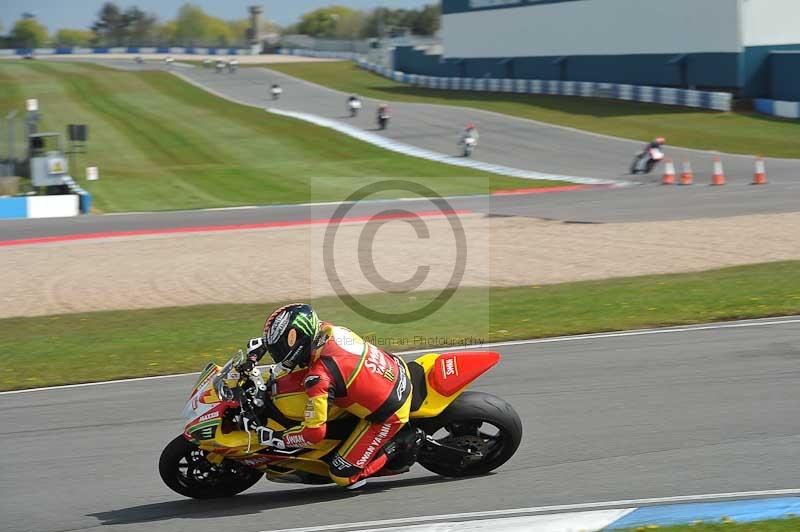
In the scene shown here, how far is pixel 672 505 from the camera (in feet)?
23.0

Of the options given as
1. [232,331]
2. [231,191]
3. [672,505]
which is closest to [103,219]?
[231,191]

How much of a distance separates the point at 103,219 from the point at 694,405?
26014 millimetres

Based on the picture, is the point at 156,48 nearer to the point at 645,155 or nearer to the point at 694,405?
the point at 645,155

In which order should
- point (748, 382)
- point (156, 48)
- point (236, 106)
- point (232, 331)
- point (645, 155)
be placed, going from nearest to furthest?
1. point (748, 382)
2. point (232, 331)
3. point (645, 155)
4. point (236, 106)
5. point (156, 48)

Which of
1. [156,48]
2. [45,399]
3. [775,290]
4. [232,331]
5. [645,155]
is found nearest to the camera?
[45,399]

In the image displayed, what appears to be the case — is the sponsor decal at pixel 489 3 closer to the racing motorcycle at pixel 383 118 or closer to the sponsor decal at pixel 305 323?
the racing motorcycle at pixel 383 118

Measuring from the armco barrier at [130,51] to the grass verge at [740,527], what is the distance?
139m

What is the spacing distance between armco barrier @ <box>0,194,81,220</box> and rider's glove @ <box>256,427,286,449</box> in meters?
27.9

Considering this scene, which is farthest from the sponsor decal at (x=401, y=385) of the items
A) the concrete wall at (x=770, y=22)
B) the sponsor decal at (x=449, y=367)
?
the concrete wall at (x=770, y=22)

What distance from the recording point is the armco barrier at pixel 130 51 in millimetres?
142163

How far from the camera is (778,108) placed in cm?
4816

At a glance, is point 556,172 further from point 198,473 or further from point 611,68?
point 198,473

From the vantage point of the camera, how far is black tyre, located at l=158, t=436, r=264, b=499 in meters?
7.57

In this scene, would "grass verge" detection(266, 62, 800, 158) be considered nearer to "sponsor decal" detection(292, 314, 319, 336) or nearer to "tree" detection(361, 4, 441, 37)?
"sponsor decal" detection(292, 314, 319, 336)
